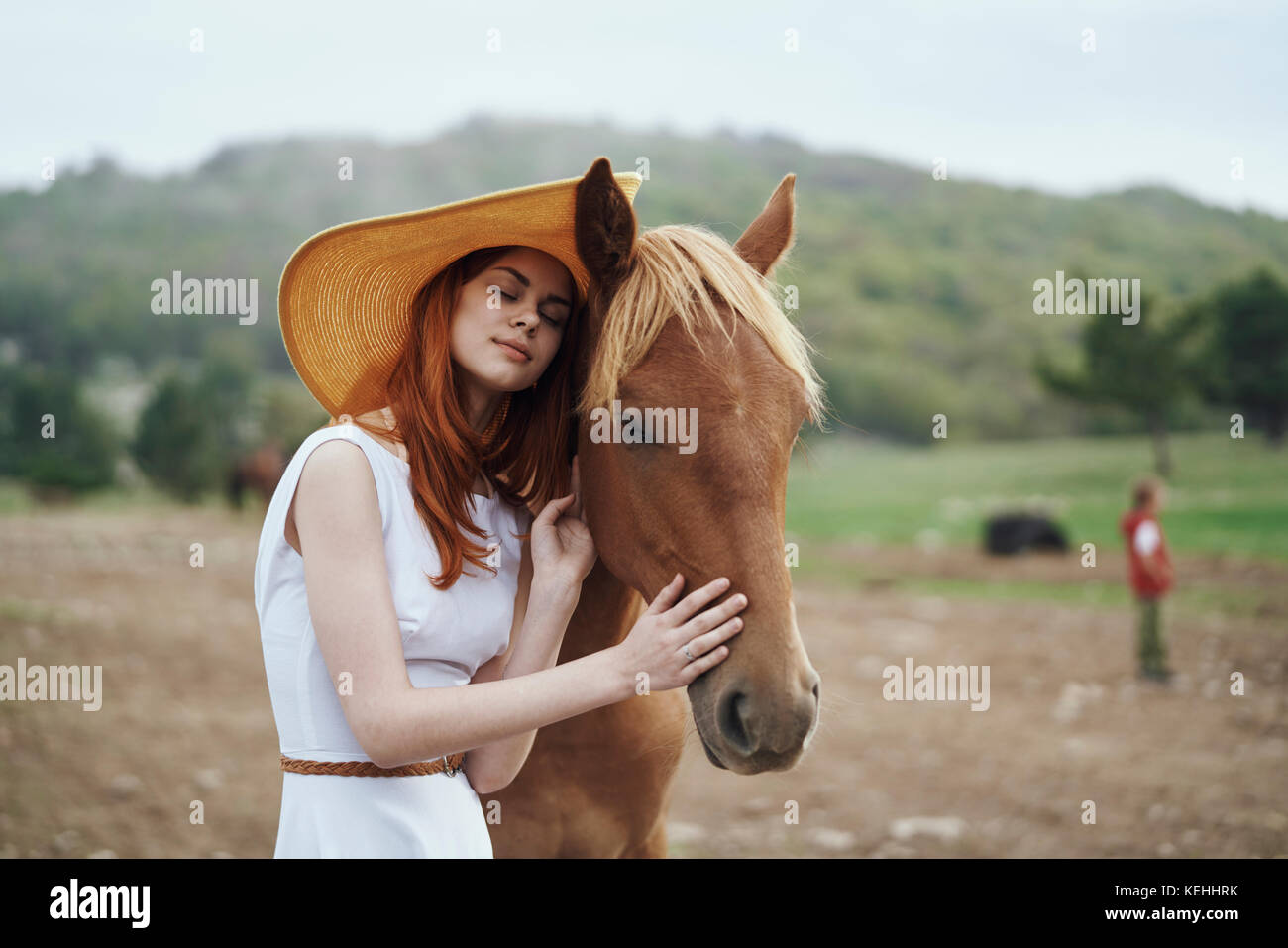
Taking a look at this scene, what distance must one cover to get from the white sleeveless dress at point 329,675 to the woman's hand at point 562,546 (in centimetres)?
18

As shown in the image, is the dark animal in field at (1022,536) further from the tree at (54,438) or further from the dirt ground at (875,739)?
the tree at (54,438)

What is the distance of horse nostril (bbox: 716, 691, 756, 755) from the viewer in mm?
1564

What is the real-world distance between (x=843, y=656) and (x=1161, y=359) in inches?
527

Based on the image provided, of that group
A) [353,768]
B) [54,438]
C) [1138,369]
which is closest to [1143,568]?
[353,768]

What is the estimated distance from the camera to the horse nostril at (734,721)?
5.13ft

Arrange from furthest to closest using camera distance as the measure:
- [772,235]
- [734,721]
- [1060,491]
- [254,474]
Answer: [254,474] → [1060,491] → [772,235] → [734,721]

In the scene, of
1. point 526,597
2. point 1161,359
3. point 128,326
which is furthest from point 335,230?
point 128,326

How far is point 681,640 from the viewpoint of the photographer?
5.09ft

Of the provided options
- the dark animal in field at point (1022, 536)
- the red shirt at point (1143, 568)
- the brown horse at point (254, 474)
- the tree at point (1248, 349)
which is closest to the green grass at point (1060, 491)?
the tree at point (1248, 349)

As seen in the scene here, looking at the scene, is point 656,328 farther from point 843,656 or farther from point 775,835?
point 843,656

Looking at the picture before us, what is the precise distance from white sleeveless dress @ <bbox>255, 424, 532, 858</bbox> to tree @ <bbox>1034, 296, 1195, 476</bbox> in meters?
20.5

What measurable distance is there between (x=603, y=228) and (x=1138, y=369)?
21.3 metres

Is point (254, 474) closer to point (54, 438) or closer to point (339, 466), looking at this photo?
point (54, 438)
